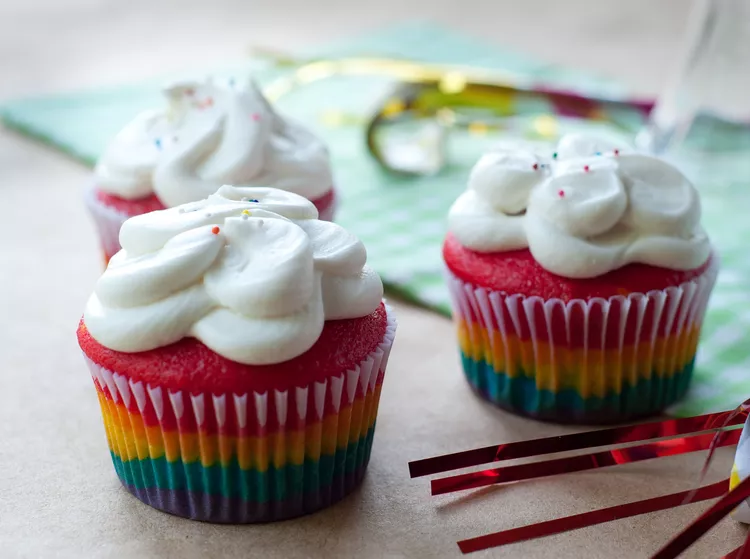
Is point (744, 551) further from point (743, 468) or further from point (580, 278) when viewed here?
point (580, 278)

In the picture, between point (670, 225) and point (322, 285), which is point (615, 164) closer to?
point (670, 225)

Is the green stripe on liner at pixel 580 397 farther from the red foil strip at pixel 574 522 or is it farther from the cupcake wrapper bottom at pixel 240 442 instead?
the cupcake wrapper bottom at pixel 240 442

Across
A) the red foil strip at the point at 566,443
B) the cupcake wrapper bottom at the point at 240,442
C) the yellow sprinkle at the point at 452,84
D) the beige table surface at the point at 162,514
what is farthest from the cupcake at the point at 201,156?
the yellow sprinkle at the point at 452,84

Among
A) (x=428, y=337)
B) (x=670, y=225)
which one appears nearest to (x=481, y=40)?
(x=428, y=337)

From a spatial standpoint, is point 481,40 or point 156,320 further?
point 481,40

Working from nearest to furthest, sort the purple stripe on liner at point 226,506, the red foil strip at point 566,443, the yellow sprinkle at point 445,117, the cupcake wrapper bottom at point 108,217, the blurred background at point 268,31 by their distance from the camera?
the purple stripe on liner at point 226,506, the red foil strip at point 566,443, the cupcake wrapper bottom at point 108,217, the yellow sprinkle at point 445,117, the blurred background at point 268,31
